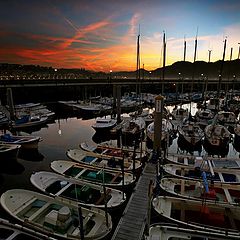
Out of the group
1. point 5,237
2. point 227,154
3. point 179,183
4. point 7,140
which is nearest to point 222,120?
point 227,154

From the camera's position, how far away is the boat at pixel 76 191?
13029 millimetres

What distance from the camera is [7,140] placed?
24750mm

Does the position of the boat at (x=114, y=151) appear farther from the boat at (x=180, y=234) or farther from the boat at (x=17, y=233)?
the boat at (x=17, y=233)

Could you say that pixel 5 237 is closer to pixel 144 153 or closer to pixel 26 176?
pixel 26 176

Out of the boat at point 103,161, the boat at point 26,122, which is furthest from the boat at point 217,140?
the boat at point 26,122

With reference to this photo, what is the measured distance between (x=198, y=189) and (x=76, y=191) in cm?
743

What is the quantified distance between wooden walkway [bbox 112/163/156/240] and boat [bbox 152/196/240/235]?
3.41 feet

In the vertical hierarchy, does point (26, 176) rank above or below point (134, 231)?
below

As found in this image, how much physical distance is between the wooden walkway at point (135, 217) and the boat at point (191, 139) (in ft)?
43.7

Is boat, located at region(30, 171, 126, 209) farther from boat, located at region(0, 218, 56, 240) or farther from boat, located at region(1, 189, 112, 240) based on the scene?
boat, located at region(0, 218, 56, 240)

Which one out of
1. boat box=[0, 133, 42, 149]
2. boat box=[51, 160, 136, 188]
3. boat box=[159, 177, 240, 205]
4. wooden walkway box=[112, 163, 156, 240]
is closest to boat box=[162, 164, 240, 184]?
boat box=[159, 177, 240, 205]

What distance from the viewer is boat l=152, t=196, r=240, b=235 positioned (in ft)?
36.5

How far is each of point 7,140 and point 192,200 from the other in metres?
20.8

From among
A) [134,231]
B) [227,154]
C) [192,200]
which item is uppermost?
[192,200]
